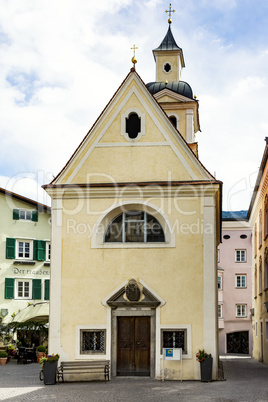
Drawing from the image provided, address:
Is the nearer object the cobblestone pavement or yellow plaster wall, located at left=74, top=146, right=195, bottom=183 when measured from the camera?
the cobblestone pavement

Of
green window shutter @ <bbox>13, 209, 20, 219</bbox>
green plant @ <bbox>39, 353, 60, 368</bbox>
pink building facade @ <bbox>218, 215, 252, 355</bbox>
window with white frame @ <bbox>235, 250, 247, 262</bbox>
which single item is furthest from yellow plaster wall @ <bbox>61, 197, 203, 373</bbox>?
window with white frame @ <bbox>235, 250, 247, 262</bbox>

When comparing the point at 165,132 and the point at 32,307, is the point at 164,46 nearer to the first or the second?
the point at 165,132

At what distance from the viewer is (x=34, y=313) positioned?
37.3 m

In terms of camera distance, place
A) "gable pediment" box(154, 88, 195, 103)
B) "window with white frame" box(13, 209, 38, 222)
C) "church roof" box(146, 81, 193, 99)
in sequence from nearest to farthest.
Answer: "gable pediment" box(154, 88, 195, 103) → "church roof" box(146, 81, 193, 99) → "window with white frame" box(13, 209, 38, 222)

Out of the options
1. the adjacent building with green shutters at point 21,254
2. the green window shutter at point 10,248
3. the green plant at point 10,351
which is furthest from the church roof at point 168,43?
the green plant at point 10,351

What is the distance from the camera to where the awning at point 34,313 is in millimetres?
37069

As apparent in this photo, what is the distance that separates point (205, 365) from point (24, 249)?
24.0 meters

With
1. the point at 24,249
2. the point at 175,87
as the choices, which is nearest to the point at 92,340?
the point at 175,87

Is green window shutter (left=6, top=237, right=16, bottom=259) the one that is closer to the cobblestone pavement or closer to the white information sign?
the cobblestone pavement

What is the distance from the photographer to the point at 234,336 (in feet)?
176

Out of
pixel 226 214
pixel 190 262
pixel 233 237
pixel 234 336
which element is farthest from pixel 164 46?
pixel 226 214

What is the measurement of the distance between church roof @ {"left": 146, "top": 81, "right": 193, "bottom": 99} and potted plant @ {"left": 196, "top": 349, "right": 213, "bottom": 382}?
15141mm

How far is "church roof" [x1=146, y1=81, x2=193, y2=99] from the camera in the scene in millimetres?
31141

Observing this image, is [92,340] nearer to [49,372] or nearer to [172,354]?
[49,372]
